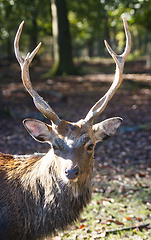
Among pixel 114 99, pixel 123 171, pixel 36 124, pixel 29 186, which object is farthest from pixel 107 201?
pixel 114 99

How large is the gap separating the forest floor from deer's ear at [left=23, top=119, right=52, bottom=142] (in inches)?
36.0

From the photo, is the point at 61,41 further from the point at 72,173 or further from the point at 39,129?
the point at 72,173

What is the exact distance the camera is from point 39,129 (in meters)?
3.24

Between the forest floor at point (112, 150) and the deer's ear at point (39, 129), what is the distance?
914mm

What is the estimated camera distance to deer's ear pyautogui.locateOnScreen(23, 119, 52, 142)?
3.20m

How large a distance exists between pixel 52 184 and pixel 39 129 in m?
0.68

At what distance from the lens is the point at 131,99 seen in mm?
11766

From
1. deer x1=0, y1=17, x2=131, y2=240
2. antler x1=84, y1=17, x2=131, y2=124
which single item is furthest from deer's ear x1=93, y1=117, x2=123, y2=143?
antler x1=84, y1=17, x2=131, y2=124

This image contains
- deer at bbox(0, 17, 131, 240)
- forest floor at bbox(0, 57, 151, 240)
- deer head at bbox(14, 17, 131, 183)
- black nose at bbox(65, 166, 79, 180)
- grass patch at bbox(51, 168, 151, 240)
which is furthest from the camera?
forest floor at bbox(0, 57, 151, 240)

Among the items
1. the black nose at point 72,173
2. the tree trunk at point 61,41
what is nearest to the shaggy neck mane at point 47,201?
the black nose at point 72,173

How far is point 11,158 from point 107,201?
1957 millimetres

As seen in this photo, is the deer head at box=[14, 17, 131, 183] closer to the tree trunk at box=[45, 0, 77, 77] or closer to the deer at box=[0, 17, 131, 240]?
the deer at box=[0, 17, 131, 240]

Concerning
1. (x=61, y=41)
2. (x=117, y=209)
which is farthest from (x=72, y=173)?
(x=61, y=41)

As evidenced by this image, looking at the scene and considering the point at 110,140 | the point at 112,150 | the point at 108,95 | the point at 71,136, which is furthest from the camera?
the point at 110,140
